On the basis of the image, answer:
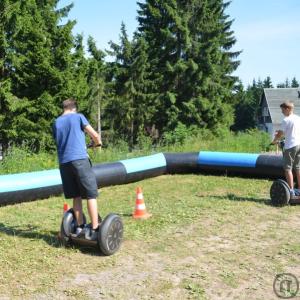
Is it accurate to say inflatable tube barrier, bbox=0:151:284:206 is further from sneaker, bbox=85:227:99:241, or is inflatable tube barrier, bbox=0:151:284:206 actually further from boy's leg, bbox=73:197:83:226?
sneaker, bbox=85:227:99:241

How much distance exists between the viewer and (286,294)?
12.9ft

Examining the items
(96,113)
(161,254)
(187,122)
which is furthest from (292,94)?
(161,254)

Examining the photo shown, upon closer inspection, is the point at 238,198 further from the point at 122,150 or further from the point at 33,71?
the point at 33,71

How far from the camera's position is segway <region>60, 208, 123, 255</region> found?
16.1ft

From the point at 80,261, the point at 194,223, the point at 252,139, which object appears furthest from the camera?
the point at 252,139

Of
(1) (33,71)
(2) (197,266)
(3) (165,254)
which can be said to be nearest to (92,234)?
(3) (165,254)

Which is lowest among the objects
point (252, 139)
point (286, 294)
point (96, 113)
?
point (286, 294)

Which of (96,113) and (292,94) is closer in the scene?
(96,113)

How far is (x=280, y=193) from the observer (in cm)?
734

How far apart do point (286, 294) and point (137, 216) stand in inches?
124

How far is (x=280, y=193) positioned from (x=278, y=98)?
2395 inches

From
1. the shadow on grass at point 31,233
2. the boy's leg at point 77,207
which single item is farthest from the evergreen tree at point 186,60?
the boy's leg at point 77,207

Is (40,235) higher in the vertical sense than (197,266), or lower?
higher

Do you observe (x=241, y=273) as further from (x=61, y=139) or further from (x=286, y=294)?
(x=61, y=139)
